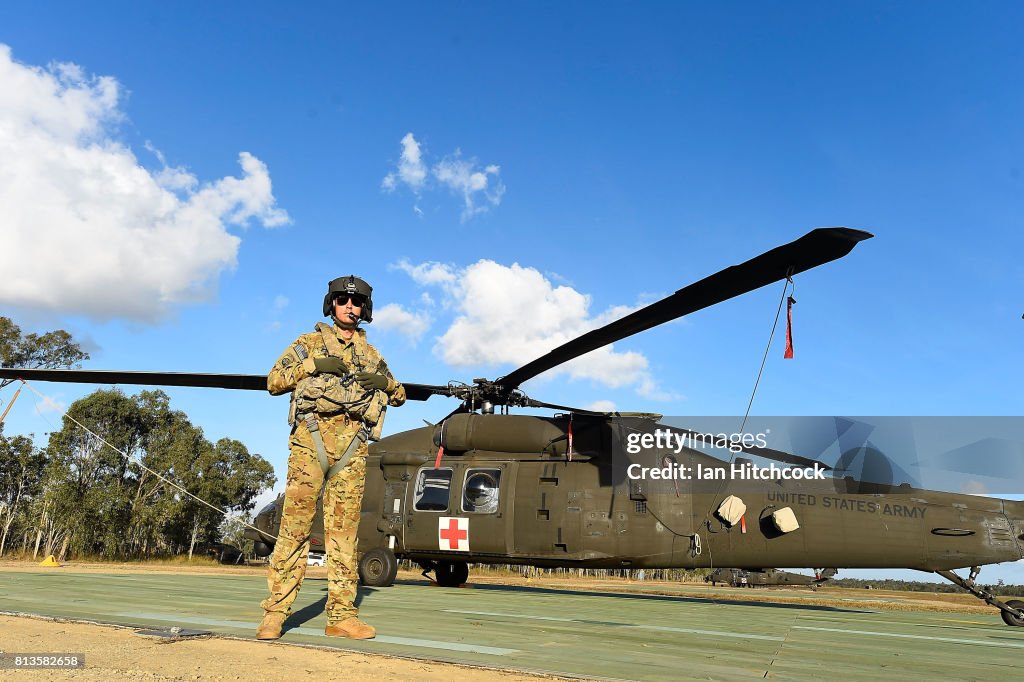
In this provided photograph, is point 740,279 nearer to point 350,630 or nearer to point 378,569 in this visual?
point 350,630

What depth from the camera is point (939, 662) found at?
4.64 m

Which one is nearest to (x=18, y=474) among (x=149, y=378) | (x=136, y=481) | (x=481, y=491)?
(x=136, y=481)

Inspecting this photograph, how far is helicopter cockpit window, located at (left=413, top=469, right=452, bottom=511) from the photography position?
11742mm

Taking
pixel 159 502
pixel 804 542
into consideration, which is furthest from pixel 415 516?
pixel 159 502

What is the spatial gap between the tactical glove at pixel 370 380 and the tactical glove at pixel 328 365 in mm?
174

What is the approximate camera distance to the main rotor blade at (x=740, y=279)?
5.49 meters

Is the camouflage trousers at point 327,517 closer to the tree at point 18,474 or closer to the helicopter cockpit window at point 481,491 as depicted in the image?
the helicopter cockpit window at point 481,491

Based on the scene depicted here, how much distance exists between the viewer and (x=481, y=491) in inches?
451

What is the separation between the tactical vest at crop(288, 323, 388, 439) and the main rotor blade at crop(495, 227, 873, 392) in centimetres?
323

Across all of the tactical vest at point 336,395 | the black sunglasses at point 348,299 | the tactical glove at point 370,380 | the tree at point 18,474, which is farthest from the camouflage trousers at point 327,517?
the tree at point 18,474

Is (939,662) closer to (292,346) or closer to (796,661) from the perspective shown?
(796,661)

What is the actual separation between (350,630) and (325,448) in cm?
135

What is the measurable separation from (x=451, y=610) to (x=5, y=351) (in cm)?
4627

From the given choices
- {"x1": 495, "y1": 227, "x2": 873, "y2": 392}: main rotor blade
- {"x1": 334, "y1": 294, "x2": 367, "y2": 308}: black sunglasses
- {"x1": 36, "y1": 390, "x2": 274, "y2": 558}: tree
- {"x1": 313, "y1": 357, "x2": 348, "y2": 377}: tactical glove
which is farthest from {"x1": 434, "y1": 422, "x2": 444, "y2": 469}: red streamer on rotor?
{"x1": 36, "y1": 390, "x2": 274, "y2": 558}: tree
